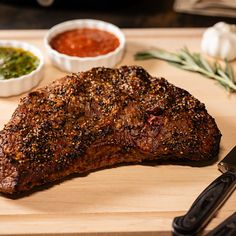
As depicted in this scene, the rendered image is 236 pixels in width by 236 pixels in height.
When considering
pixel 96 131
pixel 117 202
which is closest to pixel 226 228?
pixel 117 202

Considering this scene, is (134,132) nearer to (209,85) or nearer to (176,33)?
(209,85)

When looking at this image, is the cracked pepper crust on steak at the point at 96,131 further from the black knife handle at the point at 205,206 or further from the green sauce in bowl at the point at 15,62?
the green sauce in bowl at the point at 15,62

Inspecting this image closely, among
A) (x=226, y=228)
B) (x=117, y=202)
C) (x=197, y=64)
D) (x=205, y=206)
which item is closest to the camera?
(x=226, y=228)

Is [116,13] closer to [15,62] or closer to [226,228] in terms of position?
[15,62]

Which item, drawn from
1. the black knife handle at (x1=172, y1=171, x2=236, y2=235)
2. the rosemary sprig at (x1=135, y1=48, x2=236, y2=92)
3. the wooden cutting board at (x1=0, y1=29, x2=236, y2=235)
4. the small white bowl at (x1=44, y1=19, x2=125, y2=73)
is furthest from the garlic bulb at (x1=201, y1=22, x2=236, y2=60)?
the black knife handle at (x1=172, y1=171, x2=236, y2=235)

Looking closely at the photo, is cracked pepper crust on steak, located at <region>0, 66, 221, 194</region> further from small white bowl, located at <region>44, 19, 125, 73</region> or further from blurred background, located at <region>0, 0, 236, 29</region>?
blurred background, located at <region>0, 0, 236, 29</region>

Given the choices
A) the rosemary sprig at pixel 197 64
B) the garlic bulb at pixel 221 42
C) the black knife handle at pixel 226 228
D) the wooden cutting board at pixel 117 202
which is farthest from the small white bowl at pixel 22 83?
the black knife handle at pixel 226 228

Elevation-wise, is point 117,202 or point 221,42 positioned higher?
point 221,42
